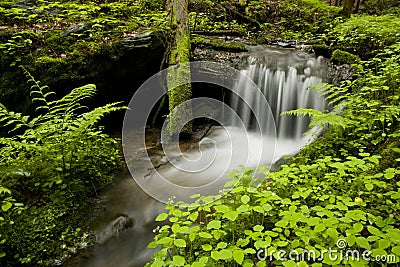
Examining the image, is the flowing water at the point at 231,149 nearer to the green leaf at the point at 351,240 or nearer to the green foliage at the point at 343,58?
the green foliage at the point at 343,58

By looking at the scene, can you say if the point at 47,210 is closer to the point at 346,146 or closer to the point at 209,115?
the point at 346,146

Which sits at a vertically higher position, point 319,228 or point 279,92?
point 279,92

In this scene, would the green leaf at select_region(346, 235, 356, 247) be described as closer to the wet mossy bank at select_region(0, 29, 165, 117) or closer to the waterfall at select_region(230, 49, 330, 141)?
the waterfall at select_region(230, 49, 330, 141)

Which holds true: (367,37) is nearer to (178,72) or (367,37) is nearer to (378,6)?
(178,72)

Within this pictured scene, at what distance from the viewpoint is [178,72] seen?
5844 mm

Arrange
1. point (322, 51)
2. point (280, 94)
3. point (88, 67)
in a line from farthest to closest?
1. point (322, 51)
2. point (280, 94)
3. point (88, 67)

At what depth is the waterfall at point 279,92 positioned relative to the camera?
6.06 meters

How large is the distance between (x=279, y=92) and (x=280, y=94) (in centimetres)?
6

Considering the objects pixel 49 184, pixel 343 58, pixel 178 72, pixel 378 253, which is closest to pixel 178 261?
pixel 378 253

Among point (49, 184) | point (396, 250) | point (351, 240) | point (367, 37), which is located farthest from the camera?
point (367, 37)

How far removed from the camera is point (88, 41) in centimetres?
583

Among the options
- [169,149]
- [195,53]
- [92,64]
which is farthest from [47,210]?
[195,53]

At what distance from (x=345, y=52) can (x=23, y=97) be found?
679 cm

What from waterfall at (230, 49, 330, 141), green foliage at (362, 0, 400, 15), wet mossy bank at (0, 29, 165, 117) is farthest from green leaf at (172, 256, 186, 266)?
green foliage at (362, 0, 400, 15)
